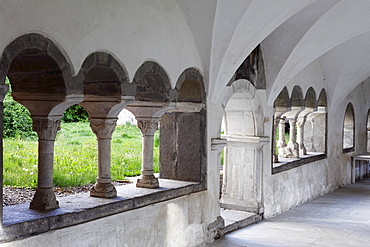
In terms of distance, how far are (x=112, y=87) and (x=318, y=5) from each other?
3.01m

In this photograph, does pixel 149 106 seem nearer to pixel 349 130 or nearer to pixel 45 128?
pixel 45 128

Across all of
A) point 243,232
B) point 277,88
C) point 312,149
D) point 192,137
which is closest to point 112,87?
point 192,137

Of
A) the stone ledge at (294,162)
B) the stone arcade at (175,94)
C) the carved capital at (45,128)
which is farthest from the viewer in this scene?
the stone ledge at (294,162)

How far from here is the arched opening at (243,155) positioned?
6852mm

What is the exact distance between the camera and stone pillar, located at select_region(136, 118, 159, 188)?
500cm

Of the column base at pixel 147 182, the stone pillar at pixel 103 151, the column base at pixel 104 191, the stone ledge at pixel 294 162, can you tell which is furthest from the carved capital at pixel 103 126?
the stone ledge at pixel 294 162

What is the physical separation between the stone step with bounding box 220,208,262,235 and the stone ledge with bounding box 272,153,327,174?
0.87 meters

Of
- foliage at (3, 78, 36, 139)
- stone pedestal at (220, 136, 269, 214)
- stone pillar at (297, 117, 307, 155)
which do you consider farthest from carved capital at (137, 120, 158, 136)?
stone pillar at (297, 117, 307, 155)

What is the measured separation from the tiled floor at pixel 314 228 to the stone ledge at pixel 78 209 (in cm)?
112

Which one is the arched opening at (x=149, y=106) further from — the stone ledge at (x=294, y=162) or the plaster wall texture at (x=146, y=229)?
the stone ledge at (x=294, y=162)

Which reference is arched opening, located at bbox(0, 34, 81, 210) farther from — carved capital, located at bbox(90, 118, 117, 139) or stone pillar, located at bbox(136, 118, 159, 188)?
stone pillar, located at bbox(136, 118, 159, 188)

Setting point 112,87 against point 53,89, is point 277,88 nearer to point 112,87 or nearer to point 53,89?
point 112,87

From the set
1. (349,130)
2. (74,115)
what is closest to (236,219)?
(74,115)

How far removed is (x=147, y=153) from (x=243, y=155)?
88.1 inches
